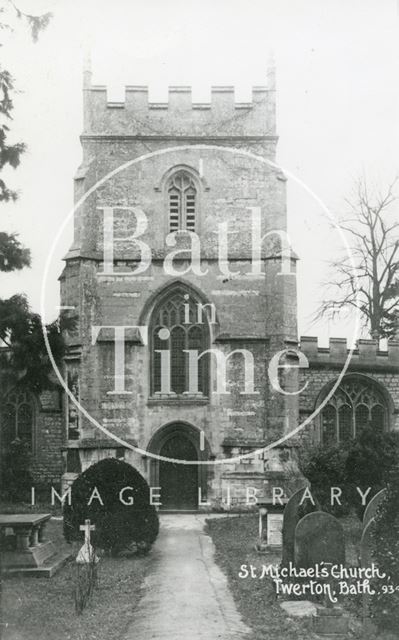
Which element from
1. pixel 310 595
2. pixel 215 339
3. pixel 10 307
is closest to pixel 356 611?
pixel 310 595

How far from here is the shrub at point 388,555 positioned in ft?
30.3

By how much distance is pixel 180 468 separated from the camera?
80.7 feet

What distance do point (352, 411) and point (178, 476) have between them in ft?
19.1

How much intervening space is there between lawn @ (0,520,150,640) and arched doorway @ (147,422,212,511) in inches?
380

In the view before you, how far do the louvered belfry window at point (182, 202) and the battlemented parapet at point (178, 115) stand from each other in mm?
1255

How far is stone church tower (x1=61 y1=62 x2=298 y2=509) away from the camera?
24.0 meters

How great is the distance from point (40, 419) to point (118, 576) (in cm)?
1285

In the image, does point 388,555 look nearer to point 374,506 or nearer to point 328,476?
point 374,506

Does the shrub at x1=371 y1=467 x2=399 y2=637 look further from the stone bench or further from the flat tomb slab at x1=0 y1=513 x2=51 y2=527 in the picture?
the flat tomb slab at x1=0 y1=513 x2=51 y2=527

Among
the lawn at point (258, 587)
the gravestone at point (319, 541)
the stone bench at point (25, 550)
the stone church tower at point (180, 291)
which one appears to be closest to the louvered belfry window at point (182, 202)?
the stone church tower at point (180, 291)

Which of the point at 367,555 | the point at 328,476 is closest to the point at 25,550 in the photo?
the point at 367,555

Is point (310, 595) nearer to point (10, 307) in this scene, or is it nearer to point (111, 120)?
point (10, 307)

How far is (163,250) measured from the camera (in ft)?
81.4

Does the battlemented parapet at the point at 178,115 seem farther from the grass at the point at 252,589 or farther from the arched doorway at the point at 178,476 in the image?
the grass at the point at 252,589
